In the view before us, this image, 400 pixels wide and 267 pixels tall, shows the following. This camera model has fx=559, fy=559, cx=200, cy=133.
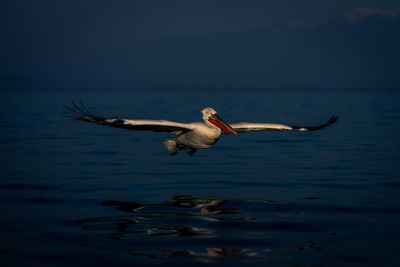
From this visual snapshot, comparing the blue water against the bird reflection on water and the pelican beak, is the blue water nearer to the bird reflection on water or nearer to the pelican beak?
the bird reflection on water

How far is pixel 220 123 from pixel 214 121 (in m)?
0.23

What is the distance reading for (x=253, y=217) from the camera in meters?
11.0

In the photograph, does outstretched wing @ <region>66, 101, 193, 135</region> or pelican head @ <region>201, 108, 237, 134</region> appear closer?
outstretched wing @ <region>66, 101, 193, 135</region>

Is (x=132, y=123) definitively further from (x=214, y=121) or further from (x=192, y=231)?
(x=192, y=231)

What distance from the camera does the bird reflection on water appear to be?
8781mm

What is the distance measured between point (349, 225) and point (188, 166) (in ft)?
27.7

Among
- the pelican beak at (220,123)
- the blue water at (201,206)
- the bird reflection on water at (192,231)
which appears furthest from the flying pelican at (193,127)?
the bird reflection on water at (192,231)

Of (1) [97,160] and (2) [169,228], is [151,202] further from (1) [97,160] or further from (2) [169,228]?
(1) [97,160]

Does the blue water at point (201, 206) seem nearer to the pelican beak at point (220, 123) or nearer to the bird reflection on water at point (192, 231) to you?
the bird reflection on water at point (192, 231)

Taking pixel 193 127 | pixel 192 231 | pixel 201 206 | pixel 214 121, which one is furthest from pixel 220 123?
pixel 192 231

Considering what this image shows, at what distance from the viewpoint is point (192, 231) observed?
10.0 metres

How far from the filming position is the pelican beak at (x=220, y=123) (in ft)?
48.3

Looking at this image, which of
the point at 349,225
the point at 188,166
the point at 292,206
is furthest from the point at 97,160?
the point at 349,225

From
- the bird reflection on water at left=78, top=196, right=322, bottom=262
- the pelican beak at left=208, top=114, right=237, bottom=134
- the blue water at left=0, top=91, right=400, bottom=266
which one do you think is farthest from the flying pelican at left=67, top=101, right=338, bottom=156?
the bird reflection on water at left=78, top=196, right=322, bottom=262
